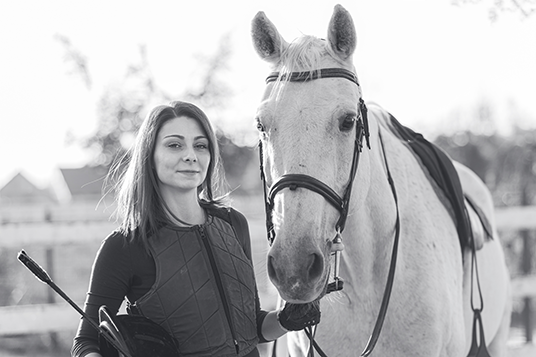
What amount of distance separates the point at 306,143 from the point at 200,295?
0.60 metres

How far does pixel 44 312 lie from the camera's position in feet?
14.8

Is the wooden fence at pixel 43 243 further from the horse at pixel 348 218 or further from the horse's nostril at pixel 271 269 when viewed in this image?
the horse's nostril at pixel 271 269

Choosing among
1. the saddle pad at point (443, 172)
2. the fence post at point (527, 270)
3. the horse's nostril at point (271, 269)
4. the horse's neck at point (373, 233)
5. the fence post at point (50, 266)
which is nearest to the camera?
the horse's nostril at point (271, 269)

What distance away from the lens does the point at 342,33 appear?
224 centimetres

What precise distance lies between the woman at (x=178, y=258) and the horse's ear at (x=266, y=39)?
1.27ft

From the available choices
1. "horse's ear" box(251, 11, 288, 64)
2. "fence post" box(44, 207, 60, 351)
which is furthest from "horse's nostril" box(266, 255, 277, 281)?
"fence post" box(44, 207, 60, 351)

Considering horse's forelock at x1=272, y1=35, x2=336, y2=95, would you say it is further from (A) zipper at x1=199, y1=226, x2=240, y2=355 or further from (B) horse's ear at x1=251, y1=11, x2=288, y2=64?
(A) zipper at x1=199, y1=226, x2=240, y2=355

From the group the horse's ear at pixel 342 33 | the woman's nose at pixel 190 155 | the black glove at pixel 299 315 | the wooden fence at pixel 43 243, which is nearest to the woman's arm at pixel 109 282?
the woman's nose at pixel 190 155

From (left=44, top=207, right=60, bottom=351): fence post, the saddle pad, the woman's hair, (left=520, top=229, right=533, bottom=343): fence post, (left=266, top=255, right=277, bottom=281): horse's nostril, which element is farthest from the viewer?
(left=520, top=229, right=533, bottom=343): fence post

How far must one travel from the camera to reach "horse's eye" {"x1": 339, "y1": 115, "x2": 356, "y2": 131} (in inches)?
83.1

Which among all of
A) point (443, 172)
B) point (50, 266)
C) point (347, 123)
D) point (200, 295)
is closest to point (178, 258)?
point (200, 295)

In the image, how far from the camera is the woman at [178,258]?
192 cm

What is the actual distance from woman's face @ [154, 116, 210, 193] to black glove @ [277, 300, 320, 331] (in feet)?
1.77

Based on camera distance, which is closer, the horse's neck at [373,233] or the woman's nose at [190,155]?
the woman's nose at [190,155]
